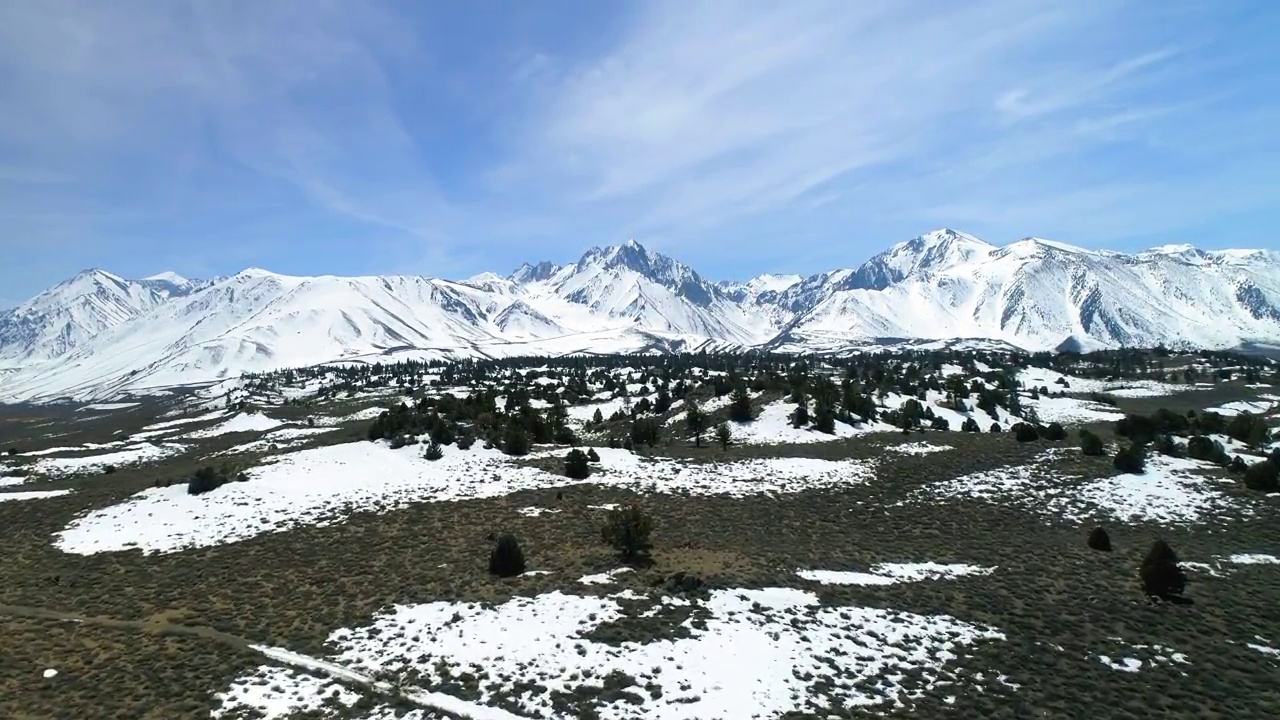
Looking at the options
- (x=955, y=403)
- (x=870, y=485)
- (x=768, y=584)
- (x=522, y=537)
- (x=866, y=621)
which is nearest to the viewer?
(x=866, y=621)

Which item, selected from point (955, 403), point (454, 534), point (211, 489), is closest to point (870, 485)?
point (454, 534)

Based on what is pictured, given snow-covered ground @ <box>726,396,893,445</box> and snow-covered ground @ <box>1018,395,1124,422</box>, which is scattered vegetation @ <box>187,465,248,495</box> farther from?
snow-covered ground @ <box>1018,395,1124,422</box>

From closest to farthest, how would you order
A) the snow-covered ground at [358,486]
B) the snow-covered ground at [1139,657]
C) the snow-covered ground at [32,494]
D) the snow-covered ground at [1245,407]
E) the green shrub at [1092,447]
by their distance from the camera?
the snow-covered ground at [1139,657] < the snow-covered ground at [358,486] < the snow-covered ground at [32,494] < the green shrub at [1092,447] < the snow-covered ground at [1245,407]

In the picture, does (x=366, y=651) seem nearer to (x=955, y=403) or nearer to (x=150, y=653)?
(x=150, y=653)

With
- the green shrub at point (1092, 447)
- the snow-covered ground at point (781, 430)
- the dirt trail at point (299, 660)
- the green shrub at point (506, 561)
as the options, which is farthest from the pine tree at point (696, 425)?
the dirt trail at point (299, 660)

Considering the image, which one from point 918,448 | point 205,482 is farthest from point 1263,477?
point 205,482

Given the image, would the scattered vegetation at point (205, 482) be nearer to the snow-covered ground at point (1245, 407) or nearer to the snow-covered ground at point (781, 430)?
the snow-covered ground at point (781, 430)

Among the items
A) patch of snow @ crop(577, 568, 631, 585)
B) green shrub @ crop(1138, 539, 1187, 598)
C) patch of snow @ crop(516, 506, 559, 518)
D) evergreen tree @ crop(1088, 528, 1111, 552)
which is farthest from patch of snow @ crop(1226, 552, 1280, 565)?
patch of snow @ crop(516, 506, 559, 518)
